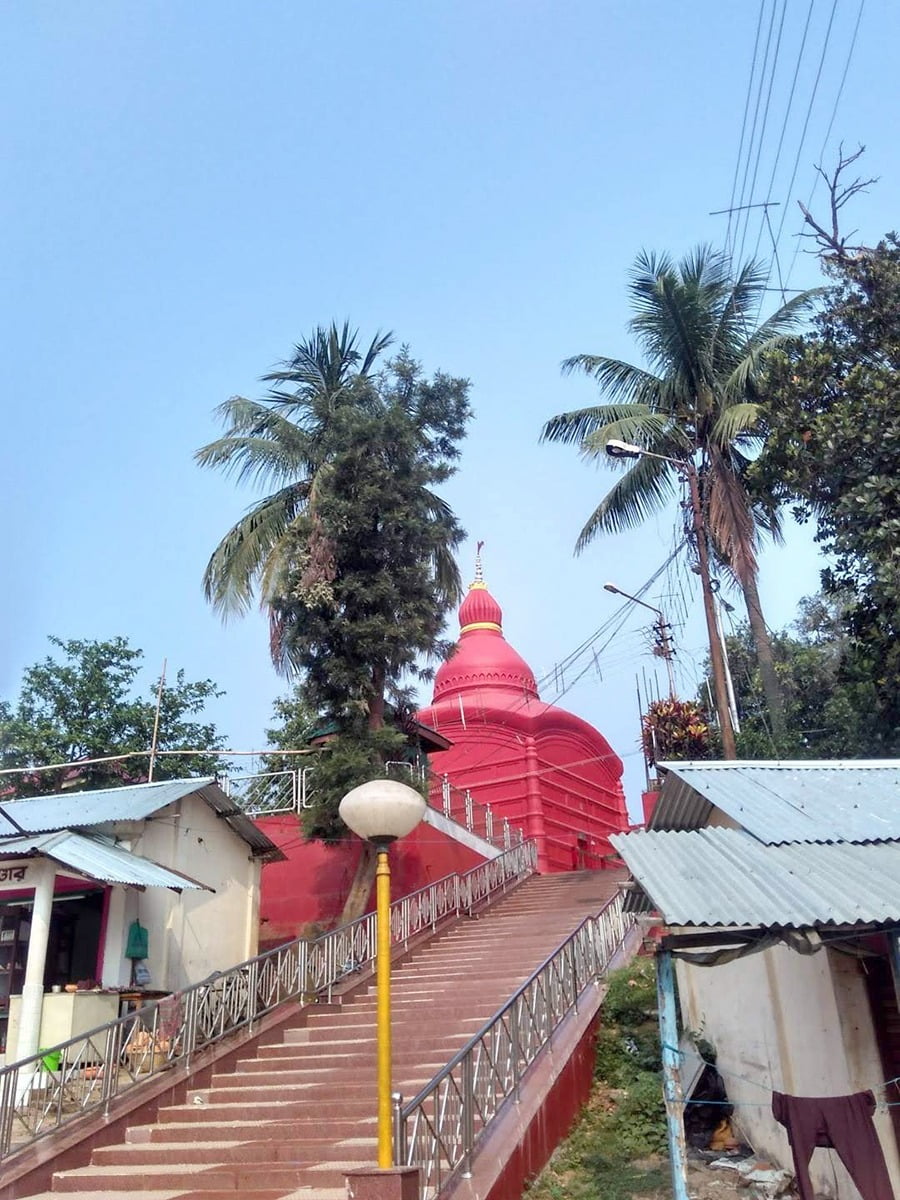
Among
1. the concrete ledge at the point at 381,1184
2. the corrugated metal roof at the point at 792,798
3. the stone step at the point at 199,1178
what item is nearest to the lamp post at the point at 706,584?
the corrugated metal roof at the point at 792,798

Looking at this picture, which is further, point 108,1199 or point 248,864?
point 248,864

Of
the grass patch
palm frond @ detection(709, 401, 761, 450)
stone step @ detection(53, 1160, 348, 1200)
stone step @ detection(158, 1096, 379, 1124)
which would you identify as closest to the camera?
stone step @ detection(53, 1160, 348, 1200)

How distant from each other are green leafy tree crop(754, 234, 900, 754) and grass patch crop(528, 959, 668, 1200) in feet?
19.8

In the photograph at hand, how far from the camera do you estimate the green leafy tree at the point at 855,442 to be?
42.0 ft

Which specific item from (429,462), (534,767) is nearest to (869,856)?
(429,462)

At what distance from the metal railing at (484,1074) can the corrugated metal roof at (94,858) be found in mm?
5097

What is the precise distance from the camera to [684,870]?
720cm

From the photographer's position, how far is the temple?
2491 centimetres

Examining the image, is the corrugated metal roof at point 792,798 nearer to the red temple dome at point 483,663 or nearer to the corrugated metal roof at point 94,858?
the corrugated metal roof at point 94,858

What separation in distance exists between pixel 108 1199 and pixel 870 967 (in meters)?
6.41

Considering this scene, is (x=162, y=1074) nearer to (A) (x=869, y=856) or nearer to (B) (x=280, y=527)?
(A) (x=869, y=856)

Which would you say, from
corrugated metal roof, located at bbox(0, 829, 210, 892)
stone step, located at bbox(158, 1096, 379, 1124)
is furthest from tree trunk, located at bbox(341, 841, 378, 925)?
stone step, located at bbox(158, 1096, 379, 1124)

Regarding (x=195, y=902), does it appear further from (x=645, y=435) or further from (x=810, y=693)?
(x=810, y=693)

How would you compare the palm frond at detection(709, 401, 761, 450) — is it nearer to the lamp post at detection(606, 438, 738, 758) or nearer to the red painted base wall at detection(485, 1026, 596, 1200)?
the lamp post at detection(606, 438, 738, 758)
